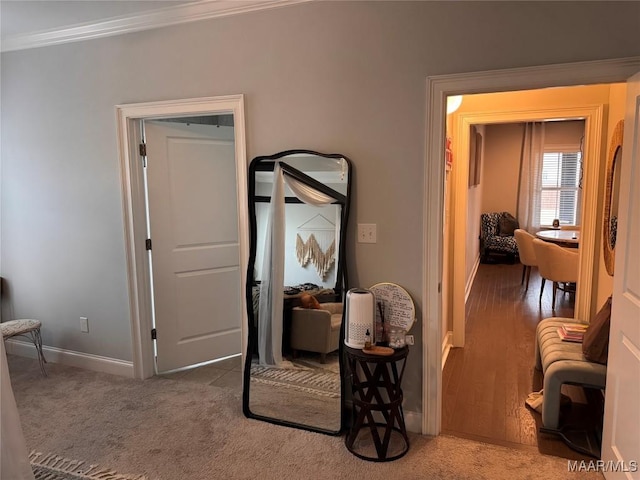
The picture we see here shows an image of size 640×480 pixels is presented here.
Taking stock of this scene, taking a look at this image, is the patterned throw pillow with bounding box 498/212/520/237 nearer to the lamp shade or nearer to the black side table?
the black side table

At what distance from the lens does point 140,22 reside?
295 cm

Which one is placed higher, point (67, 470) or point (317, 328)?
point (317, 328)

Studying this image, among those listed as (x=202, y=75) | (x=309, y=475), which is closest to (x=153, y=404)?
(x=309, y=475)

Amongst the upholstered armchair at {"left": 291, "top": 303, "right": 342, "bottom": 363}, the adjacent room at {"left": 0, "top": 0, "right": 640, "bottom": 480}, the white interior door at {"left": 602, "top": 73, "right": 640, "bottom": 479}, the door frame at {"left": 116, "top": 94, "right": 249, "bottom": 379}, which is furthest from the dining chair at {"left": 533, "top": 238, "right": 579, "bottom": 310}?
the door frame at {"left": 116, "top": 94, "right": 249, "bottom": 379}

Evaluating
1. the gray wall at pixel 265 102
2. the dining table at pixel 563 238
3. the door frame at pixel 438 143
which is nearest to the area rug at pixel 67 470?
the gray wall at pixel 265 102

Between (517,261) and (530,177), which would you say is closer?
(517,261)

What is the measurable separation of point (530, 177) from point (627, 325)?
7158mm

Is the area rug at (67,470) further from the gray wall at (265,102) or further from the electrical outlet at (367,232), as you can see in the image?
the electrical outlet at (367,232)

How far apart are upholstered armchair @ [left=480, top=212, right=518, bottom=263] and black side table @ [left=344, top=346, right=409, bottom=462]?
5918 mm

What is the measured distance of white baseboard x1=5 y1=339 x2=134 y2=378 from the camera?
3.45 metres

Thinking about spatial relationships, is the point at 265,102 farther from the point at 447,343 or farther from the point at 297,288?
the point at 447,343

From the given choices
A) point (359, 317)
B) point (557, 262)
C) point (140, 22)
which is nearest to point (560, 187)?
point (557, 262)

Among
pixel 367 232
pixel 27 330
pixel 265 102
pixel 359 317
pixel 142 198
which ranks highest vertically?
pixel 265 102

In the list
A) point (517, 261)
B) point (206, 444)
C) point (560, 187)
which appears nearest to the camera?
point (206, 444)
